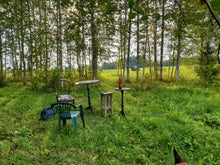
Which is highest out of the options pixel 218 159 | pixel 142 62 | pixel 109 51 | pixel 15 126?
pixel 109 51

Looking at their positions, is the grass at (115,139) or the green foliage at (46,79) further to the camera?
the green foliage at (46,79)

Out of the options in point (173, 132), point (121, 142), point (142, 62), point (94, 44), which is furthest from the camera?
point (142, 62)

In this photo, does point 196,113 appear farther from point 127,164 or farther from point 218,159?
point 127,164

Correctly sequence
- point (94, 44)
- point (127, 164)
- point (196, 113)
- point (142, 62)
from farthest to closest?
point (142, 62) → point (94, 44) → point (196, 113) → point (127, 164)

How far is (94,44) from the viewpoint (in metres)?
8.89

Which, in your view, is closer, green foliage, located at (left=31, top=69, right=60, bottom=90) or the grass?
the grass

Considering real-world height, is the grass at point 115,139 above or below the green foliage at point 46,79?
below

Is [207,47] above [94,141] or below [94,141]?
above

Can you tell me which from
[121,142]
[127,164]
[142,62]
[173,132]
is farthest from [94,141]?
[142,62]

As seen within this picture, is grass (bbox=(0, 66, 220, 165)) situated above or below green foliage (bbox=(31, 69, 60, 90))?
below

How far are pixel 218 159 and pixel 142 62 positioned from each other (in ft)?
27.5

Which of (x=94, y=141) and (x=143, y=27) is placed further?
(x=143, y=27)

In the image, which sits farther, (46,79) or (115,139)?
(46,79)

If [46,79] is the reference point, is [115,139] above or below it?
below
